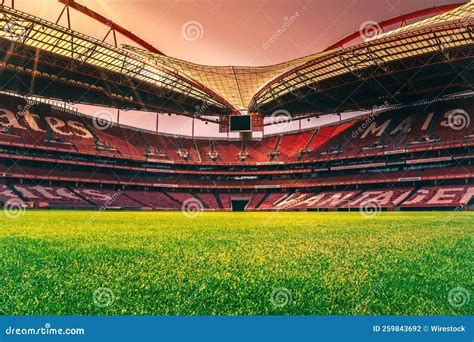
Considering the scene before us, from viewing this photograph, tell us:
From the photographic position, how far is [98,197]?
37906 mm

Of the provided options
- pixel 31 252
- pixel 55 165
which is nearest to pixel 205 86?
pixel 55 165

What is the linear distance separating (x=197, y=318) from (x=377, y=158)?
145 feet

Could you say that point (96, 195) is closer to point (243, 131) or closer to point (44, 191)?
point (44, 191)
